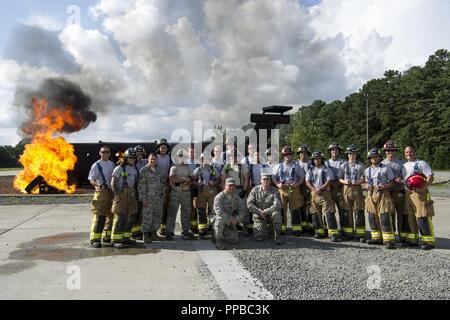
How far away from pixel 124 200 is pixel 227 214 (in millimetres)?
1920

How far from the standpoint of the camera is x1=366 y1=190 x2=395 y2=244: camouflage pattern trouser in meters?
7.37

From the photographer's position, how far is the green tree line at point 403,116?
49.8 m

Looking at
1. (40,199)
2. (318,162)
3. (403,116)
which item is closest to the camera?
(318,162)

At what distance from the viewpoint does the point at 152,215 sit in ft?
25.7

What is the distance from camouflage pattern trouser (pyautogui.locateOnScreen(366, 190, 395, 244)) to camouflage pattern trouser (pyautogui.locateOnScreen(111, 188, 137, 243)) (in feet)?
14.6

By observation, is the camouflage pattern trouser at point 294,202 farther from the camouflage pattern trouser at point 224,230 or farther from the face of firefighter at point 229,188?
the camouflage pattern trouser at point 224,230

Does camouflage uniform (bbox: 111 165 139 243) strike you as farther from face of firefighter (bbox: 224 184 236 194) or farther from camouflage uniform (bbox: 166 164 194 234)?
face of firefighter (bbox: 224 184 236 194)

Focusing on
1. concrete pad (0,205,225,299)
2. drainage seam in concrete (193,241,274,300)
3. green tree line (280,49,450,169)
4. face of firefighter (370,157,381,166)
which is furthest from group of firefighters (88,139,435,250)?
green tree line (280,49,450,169)

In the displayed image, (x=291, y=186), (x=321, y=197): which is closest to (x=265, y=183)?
(x=291, y=186)

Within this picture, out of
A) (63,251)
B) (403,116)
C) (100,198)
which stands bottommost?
(63,251)

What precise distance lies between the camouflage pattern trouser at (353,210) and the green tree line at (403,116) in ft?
137

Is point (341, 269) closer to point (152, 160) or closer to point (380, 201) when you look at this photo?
point (380, 201)
